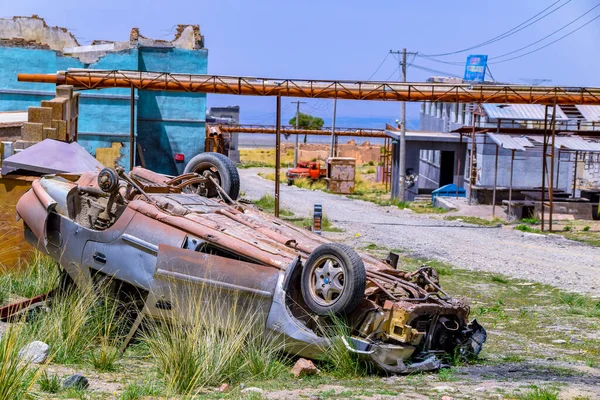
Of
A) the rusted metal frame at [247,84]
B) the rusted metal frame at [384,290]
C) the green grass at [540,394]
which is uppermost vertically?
the rusted metal frame at [247,84]

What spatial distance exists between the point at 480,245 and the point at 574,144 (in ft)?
32.4

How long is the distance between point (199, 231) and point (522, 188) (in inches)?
1051

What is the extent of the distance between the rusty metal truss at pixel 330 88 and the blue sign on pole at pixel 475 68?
30853 mm

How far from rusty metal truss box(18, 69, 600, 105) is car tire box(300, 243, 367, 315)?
53.8 ft

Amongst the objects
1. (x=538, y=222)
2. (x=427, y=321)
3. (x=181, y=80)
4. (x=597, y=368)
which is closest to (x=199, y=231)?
(x=427, y=321)

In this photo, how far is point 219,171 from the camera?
1202 centimetres

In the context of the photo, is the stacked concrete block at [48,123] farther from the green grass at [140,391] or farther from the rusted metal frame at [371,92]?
the rusted metal frame at [371,92]

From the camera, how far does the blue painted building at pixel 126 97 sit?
114 ft

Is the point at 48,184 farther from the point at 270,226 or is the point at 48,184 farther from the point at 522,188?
the point at 522,188

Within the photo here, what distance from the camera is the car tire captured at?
7.95m

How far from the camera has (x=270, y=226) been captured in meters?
Result: 10.2

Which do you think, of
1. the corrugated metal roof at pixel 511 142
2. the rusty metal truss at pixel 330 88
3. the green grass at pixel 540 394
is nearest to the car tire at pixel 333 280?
the green grass at pixel 540 394

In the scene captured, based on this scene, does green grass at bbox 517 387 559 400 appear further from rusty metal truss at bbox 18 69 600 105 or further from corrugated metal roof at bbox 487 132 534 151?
corrugated metal roof at bbox 487 132 534 151

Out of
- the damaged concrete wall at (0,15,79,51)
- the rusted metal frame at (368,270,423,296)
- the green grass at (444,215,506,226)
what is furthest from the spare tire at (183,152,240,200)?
the damaged concrete wall at (0,15,79,51)
